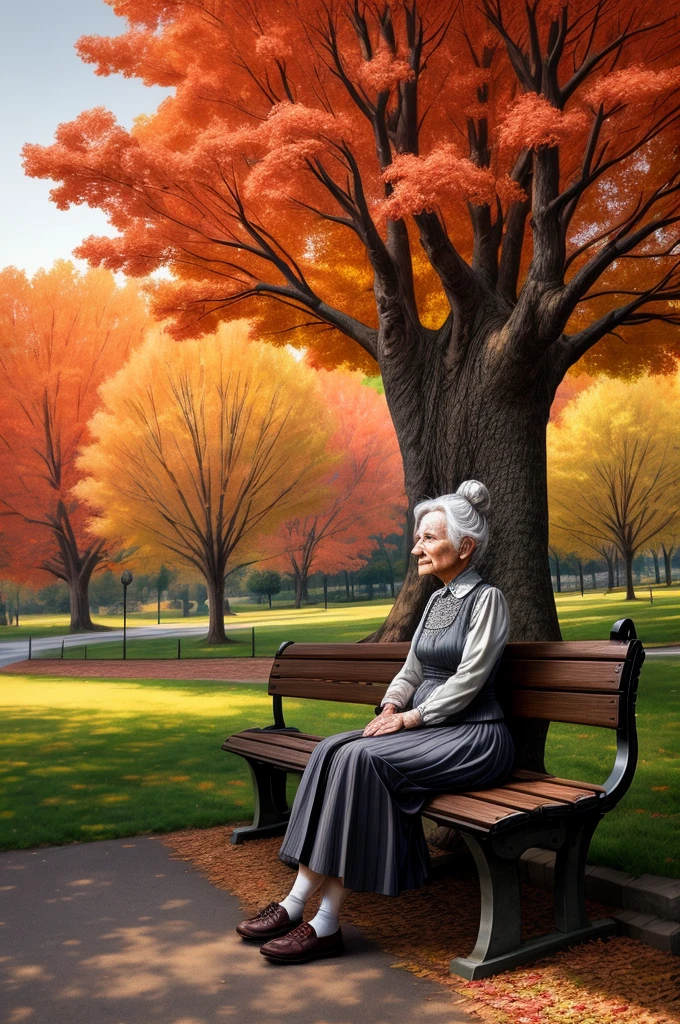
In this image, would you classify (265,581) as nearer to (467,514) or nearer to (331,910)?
(467,514)

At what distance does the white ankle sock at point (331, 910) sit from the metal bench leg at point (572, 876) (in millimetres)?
781

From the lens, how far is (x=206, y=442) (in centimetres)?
2309

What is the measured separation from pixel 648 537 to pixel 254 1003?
3077 centimetres

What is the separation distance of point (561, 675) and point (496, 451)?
3.18m

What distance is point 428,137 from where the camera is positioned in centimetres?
945

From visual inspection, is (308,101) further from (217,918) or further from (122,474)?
(122,474)

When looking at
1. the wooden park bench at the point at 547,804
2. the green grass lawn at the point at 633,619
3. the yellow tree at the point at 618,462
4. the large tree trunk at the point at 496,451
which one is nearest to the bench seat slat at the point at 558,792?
the wooden park bench at the point at 547,804

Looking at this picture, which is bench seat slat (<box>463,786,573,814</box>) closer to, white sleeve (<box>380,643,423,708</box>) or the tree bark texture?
white sleeve (<box>380,643,423,708</box>)

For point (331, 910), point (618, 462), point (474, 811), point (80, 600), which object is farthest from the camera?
point (80, 600)

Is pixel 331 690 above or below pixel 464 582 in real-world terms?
below

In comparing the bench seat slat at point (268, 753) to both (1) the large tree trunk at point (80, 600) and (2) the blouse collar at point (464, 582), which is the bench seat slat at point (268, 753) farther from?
(1) the large tree trunk at point (80, 600)

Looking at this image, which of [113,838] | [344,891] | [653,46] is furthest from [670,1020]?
[653,46]

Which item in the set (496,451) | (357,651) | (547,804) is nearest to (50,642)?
(496,451)

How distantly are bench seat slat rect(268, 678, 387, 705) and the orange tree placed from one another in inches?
61.2
